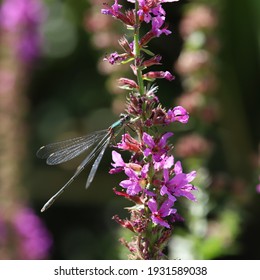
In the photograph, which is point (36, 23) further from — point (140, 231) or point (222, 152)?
point (140, 231)

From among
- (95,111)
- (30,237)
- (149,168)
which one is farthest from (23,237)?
(149,168)

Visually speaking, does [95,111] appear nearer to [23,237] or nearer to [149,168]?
[23,237]

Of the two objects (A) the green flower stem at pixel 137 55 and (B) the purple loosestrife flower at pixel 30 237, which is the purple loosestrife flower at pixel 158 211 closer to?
(A) the green flower stem at pixel 137 55

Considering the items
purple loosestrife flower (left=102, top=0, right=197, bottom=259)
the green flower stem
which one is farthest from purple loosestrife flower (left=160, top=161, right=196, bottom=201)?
the green flower stem

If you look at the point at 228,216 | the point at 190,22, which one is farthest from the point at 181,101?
the point at 228,216

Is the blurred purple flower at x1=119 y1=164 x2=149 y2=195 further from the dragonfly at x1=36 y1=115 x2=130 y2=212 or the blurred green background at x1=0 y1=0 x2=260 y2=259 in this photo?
the blurred green background at x1=0 y1=0 x2=260 y2=259

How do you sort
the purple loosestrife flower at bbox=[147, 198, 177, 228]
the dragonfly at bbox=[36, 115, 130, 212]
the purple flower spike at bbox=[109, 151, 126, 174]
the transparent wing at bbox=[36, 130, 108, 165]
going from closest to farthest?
the purple loosestrife flower at bbox=[147, 198, 177, 228], the purple flower spike at bbox=[109, 151, 126, 174], the dragonfly at bbox=[36, 115, 130, 212], the transparent wing at bbox=[36, 130, 108, 165]

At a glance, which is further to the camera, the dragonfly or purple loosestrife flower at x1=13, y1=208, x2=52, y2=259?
purple loosestrife flower at x1=13, y1=208, x2=52, y2=259

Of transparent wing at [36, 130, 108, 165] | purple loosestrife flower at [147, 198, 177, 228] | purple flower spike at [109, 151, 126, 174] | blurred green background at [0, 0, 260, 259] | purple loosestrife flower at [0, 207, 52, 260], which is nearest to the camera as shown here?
purple loosestrife flower at [147, 198, 177, 228]
